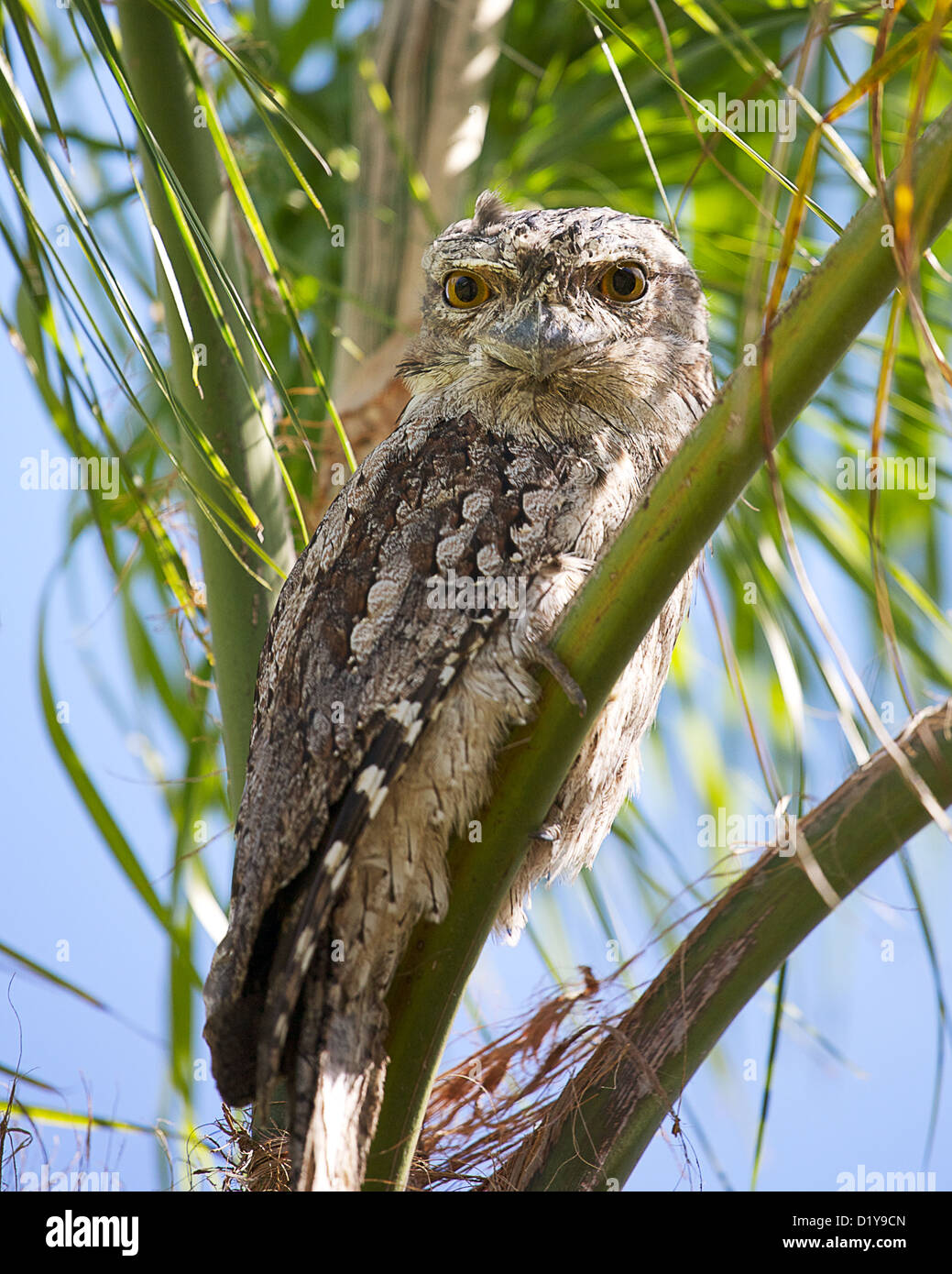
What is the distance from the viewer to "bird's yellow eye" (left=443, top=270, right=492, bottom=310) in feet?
8.03

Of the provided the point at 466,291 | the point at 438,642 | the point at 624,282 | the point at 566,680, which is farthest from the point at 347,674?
the point at 624,282

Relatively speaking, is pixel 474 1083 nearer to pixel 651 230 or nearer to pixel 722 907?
pixel 722 907

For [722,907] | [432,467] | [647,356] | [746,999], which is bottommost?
[746,999]

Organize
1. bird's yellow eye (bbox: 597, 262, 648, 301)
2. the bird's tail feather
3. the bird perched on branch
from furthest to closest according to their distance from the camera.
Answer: bird's yellow eye (bbox: 597, 262, 648, 301)
the bird perched on branch
the bird's tail feather

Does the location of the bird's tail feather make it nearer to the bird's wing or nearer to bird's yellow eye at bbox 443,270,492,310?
the bird's wing

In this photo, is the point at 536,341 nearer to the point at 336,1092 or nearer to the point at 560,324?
the point at 560,324

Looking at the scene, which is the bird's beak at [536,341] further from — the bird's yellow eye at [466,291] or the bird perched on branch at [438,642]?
the bird's yellow eye at [466,291]

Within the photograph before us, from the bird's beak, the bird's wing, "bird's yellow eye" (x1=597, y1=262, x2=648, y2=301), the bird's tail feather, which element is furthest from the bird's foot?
"bird's yellow eye" (x1=597, y1=262, x2=648, y2=301)

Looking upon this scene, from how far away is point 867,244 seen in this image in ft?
3.91

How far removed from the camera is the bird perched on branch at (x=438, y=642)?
1879mm

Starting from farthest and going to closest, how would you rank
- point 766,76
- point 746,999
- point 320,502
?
point 320,502, point 746,999, point 766,76

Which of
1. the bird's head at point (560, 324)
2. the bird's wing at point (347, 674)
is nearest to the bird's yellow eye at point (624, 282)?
the bird's head at point (560, 324)

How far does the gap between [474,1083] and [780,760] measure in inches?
57.5
